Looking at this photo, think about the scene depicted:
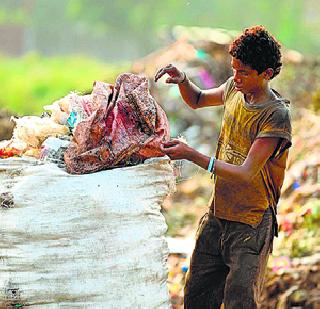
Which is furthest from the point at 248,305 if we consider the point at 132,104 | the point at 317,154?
the point at 317,154

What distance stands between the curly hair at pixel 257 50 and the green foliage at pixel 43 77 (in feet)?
25.0

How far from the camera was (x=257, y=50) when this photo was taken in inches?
130

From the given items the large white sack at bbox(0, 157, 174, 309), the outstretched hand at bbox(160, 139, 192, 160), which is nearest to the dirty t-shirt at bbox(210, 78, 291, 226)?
the outstretched hand at bbox(160, 139, 192, 160)

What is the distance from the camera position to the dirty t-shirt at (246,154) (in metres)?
3.35

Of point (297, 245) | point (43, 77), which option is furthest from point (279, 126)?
point (43, 77)

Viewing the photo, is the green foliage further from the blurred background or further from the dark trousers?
the dark trousers

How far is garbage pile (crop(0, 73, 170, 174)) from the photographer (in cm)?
334

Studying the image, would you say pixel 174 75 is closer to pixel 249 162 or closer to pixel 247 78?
pixel 247 78

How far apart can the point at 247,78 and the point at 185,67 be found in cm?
612

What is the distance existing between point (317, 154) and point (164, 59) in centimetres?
377

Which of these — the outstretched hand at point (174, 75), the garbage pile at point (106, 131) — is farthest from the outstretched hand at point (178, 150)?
the outstretched hand at point (174, 75)

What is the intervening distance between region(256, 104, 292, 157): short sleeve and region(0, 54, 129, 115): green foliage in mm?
7644

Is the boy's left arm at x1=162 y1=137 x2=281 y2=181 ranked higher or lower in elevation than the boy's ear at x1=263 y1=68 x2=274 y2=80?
lower

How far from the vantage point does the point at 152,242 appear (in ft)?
11.0
